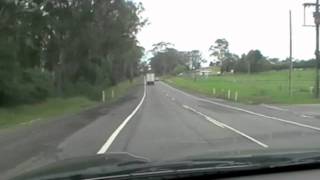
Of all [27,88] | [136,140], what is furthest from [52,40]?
[136,140]

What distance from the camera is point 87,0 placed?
164 ft

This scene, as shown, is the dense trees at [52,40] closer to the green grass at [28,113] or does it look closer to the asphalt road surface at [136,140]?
the green grass at [28,113]

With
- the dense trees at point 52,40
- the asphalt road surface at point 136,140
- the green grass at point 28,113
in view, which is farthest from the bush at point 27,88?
the asphalt road surface at point 136,140

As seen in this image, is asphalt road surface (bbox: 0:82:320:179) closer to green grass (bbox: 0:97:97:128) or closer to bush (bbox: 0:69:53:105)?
green grass (bbox: 0:97:97:128)

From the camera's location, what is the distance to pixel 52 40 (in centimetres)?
5206

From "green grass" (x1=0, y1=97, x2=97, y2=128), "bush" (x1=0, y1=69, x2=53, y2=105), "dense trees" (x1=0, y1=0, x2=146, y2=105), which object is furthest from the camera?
"bush" (x1=0, y1=69, x2=53, y2=105)

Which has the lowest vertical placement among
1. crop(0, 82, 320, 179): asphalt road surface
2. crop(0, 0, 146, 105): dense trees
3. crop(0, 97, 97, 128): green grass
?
crop(0, 97, 97, 128): green grass

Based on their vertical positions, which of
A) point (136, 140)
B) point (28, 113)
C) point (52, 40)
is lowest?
point (28, 113)

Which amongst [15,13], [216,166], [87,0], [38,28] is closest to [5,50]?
[15,13]

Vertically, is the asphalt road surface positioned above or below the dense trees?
below

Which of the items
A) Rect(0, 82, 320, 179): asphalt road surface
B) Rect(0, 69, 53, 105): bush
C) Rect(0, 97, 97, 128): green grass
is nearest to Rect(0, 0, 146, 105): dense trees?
Rect(0, 69, 53, 105): bush

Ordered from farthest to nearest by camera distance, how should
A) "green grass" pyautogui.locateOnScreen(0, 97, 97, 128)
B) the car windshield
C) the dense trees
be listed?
the dense trees, "green grass" pyautogui.locateOnScreen(0, 97, 97, 128), the car windshield

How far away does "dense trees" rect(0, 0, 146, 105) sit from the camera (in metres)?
40.2

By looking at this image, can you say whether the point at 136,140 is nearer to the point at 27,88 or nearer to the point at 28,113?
the point at 28,113
